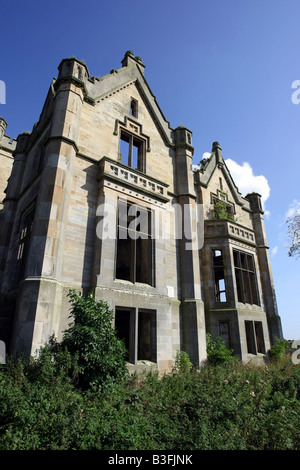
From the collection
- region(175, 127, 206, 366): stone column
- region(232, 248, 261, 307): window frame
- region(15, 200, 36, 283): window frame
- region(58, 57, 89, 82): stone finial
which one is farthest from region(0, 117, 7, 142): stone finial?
region(232, 248, 261, 307): window frame

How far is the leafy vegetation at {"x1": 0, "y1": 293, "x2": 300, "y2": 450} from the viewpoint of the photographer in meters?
4.22

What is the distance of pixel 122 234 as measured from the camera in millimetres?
10883

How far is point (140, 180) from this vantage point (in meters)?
12.4

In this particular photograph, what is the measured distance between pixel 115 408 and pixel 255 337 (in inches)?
459

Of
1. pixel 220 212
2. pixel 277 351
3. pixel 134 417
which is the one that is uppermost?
pixel 220 212

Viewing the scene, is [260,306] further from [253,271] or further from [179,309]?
[179,309]

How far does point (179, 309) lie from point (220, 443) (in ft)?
26.4

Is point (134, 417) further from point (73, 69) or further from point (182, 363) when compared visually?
point (73, 69)

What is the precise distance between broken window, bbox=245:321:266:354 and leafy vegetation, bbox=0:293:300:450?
6174mm

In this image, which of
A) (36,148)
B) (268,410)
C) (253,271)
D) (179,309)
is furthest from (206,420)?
(36,148)

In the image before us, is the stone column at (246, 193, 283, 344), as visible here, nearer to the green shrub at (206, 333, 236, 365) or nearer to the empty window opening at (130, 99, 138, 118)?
the green shrub at (206, 333, 236, 365)

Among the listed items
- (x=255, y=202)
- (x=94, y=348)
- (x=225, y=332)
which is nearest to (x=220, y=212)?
(x=255, y=202)

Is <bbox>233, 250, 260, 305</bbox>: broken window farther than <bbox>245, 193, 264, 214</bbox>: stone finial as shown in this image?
No

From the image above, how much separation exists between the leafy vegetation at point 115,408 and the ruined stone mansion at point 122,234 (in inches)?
59.8
